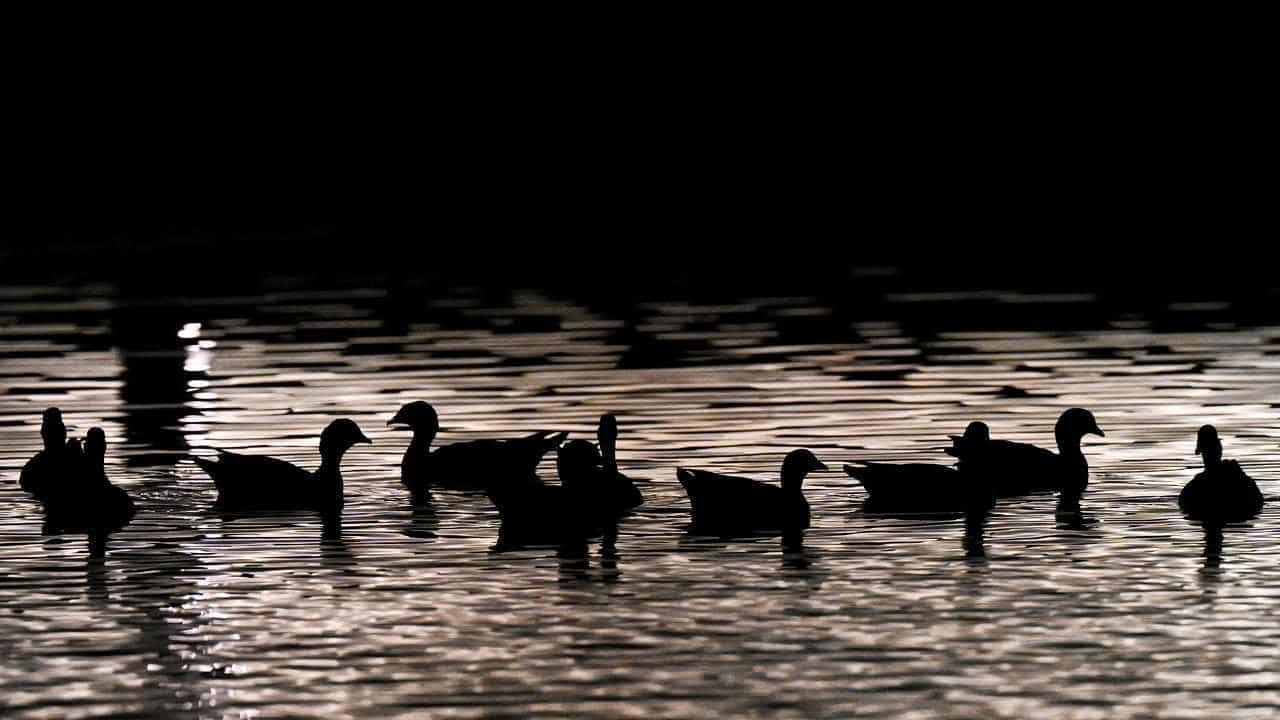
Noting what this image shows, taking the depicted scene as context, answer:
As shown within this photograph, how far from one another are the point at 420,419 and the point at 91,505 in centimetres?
394

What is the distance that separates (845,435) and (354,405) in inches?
246

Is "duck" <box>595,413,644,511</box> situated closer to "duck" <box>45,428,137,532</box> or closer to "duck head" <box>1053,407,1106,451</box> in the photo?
"duck head" <box>1053,407,1106,451</box>

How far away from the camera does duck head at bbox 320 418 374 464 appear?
83.3 feet

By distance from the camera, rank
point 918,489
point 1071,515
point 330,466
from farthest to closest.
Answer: point 330,466, point 918,489, point 1071,515

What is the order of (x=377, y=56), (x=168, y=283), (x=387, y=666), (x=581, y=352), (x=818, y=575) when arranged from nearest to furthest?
1. (x=387, y=666)
2. (x=818, y=575)
3. (x=581, y=352)
4. (x=168, y=283)
5. (x=377, y=56)

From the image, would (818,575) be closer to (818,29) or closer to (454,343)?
(454,343)

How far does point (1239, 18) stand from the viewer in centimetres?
9381

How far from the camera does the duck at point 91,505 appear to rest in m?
23.9

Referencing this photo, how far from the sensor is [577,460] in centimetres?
2397

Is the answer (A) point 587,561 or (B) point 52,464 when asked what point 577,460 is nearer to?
(A) point 587,561

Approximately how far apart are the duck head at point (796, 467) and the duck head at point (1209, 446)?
3.07 meters

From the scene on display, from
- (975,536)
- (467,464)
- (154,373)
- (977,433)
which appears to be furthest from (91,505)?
(154,373)

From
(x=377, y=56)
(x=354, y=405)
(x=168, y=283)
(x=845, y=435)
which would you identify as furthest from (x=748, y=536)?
(x=377, y=56)

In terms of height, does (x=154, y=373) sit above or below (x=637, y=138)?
below
